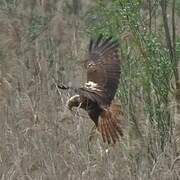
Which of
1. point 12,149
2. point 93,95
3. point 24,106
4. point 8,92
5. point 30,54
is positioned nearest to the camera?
point 93,95

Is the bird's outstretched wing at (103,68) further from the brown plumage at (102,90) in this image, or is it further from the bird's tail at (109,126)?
the bird's tail at (109,126)

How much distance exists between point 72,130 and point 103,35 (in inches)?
26.9

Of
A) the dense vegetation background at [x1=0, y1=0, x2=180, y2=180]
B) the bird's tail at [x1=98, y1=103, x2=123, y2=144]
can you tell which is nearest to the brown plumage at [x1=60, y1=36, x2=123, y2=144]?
the bird's tail at [x1=98, y1=103, x2=123, y2=144]

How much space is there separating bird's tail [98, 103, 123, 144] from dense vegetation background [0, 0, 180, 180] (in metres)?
0.13

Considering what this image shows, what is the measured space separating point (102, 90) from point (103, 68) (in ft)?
0.82

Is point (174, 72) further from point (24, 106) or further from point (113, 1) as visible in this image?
point (24, 106)

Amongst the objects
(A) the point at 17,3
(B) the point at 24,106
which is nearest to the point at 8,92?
(B) the point at 24,106

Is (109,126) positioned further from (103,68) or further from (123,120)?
(103,68)

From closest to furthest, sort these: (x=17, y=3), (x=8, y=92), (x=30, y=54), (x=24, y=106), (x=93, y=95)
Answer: (x=93, y=95) → (x=24, y=106) → (x=8, y=92) → (x=30, y=54) → (x=17, y=3)

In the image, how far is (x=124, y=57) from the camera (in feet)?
17.1

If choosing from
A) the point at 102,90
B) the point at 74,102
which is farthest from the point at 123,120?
the point at 74,102

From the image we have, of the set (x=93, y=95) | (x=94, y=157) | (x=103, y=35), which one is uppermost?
(x=103, y=35)

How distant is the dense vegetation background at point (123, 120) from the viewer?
4.57 meters

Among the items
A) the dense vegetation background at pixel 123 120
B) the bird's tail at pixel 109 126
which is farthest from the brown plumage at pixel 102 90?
the dense vegetation background at pixel 123 120
